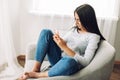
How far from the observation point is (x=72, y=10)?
9.48 ft

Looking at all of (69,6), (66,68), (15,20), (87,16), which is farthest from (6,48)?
(66,68)

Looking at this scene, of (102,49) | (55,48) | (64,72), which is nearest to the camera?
(64,72)

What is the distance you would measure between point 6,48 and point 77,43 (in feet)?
3.65

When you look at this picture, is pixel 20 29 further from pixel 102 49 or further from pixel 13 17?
pixel 102 49

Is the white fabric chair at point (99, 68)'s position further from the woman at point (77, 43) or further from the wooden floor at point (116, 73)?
the wooden floor at point (116, 73)

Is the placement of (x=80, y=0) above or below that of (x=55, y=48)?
above

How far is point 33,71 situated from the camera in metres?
1.88

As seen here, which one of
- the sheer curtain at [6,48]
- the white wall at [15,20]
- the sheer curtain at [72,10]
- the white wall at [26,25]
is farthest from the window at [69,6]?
the sheer curtain at [6,48]

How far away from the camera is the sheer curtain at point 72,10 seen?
2.86 metres

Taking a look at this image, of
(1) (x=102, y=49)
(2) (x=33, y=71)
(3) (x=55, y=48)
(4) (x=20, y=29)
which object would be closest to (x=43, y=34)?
(3) (x=55, y=48)

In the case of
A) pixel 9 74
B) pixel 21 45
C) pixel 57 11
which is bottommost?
pixel 9 74

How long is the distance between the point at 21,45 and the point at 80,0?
3.05 feet

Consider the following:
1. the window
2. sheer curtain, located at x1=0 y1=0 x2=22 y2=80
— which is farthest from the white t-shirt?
sheer curtain, located at x1=0 y1=0 x2=22 y2=80

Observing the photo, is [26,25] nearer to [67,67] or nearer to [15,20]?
[15,20]
